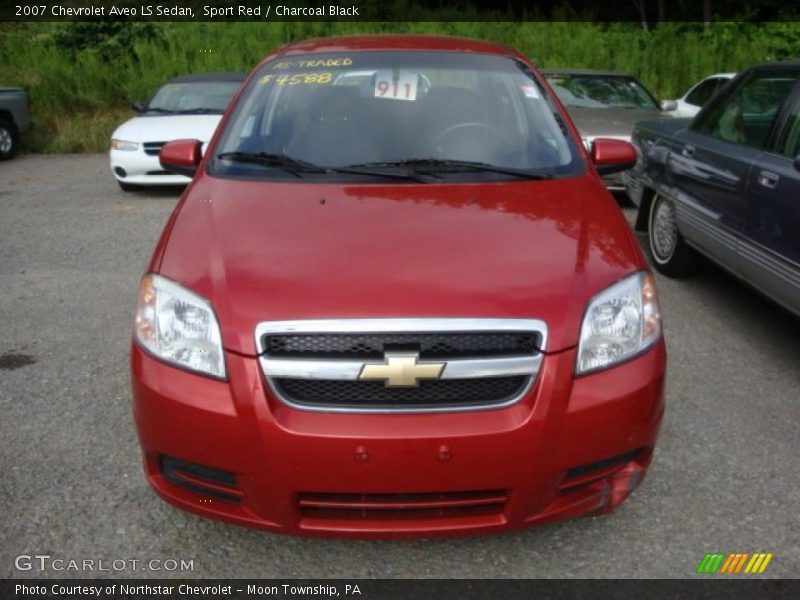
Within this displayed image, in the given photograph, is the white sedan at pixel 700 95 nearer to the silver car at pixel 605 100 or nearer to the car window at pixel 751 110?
the silver car at pixel 605 100

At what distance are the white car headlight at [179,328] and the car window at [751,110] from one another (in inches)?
135

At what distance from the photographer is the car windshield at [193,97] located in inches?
396

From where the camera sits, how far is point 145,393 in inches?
92.9

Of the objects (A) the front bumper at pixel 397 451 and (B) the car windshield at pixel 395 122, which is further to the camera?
(B) the car windshield at pixel 395 122

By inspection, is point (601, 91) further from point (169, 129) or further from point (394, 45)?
point (394, 45)

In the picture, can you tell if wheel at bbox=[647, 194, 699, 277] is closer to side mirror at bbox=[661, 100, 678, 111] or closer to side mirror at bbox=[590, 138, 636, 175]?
side mirror at bbox=[590, 138, 636, 175]

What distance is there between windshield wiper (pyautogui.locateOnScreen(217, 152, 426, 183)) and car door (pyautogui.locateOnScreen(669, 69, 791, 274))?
2.29 metres

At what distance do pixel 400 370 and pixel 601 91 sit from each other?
26.1 feet

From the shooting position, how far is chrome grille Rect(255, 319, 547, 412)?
221 cm

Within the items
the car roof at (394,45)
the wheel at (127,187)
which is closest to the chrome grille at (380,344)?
the car roof at (394,45)

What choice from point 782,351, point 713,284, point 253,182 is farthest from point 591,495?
point 713,284

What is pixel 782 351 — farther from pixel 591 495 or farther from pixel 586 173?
pixel 591 495

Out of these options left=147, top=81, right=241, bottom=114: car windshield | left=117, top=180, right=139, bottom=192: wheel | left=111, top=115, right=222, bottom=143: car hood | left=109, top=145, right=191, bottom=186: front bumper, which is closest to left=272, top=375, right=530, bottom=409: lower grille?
left=111, top=115, right=222, bottom=143: car hood

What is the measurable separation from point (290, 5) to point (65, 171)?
32.0ft
